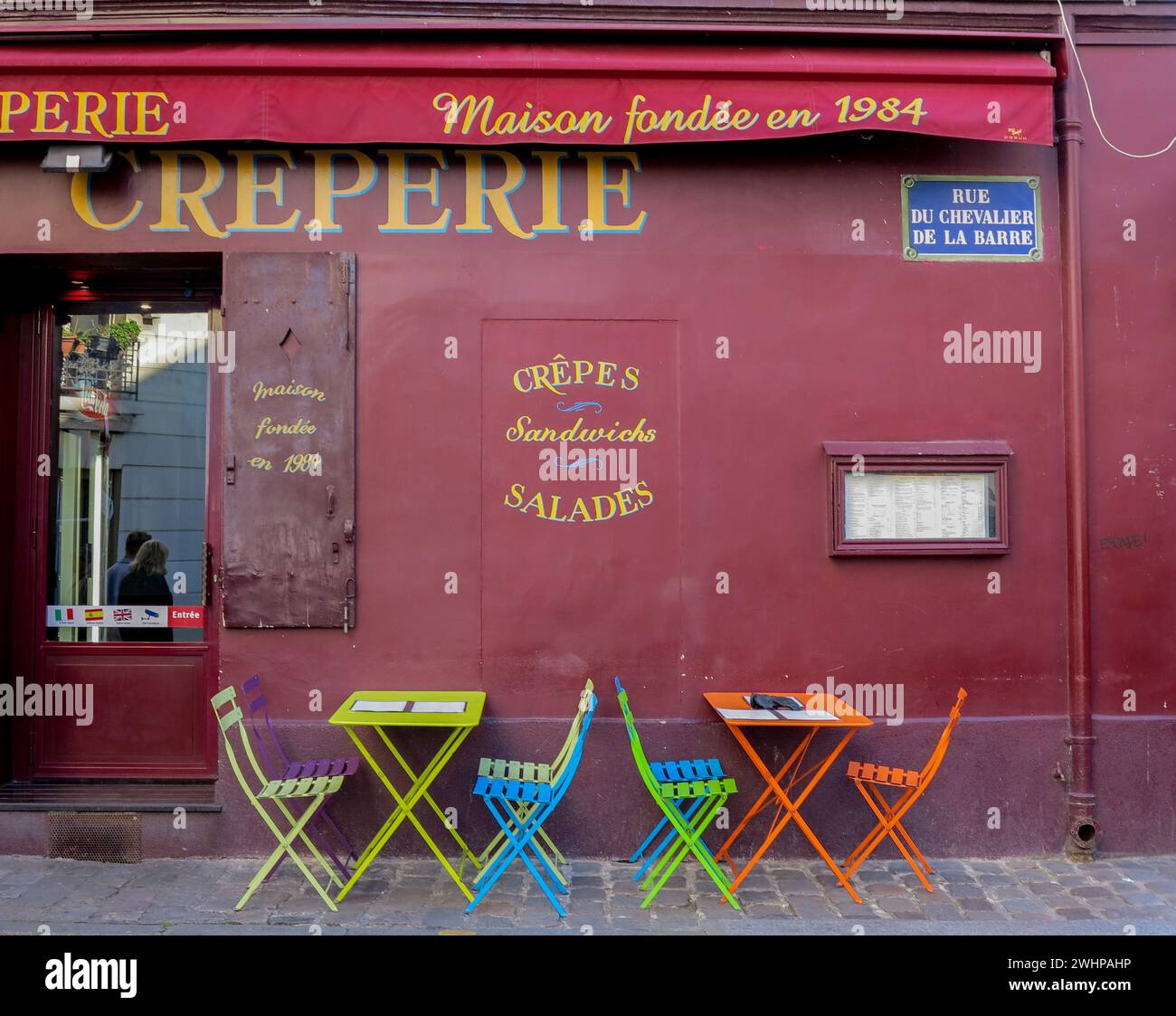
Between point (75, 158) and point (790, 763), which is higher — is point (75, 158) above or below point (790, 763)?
above

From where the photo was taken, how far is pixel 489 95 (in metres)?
5.36

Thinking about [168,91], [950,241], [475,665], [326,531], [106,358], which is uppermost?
[168,91]

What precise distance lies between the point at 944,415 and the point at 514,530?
277 cm

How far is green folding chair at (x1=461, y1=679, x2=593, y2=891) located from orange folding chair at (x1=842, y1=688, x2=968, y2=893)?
157 centimetres

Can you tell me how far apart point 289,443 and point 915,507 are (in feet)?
12.6

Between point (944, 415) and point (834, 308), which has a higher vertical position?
point (834, 308)

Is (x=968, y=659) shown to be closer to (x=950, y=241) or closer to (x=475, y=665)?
(x=950, y=241)

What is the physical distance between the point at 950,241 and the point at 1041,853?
12.5 feet

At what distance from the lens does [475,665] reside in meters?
5.44

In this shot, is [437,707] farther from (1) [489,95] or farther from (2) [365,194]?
(1) [489,95]

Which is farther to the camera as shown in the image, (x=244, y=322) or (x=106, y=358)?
(x=106, y=358)

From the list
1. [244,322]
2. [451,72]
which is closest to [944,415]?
[451,72]

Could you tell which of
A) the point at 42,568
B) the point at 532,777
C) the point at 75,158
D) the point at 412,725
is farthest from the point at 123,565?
the point at 532,777

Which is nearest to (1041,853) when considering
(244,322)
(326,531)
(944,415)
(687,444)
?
(944,415)
